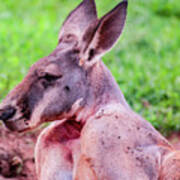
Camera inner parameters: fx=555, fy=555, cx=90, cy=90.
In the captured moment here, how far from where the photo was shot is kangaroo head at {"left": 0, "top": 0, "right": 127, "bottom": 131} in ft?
10.0

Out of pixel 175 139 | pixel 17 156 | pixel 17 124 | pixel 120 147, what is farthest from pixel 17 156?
pixel 175 139

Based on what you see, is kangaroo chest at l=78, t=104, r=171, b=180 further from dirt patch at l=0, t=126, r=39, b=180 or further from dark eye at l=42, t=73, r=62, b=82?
dirt patch at l=0, t=126, r=39, b=180

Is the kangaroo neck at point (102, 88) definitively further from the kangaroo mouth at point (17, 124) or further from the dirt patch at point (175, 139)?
the dirt patch at point (175, 139)

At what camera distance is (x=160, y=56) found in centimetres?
688

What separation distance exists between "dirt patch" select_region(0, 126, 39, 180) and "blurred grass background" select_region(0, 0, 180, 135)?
2.07 ft

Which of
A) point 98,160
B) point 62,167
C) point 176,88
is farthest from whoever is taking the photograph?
point 176,88

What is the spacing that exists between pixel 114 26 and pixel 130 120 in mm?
560

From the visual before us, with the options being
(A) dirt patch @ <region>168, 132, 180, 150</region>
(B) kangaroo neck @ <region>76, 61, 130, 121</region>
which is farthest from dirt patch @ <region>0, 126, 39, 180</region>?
(A) dirt patch @ <region>168, 132, 180, 150</region>

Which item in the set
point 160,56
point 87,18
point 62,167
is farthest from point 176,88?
point 62,167

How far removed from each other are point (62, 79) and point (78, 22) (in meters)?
0.54

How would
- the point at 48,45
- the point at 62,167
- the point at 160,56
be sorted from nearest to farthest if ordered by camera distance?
the point at 62,167, the point at 48,45, the point at 160,56

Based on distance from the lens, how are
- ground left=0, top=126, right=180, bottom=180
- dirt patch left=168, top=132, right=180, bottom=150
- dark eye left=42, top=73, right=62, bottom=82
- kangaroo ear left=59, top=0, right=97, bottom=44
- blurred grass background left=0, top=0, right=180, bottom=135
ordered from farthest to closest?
blurred grass background left=0, top=0, right=180, bottom=135, dirt patch left=168, top=132, right=180, bottom=150, ground left=0, top=126, right=180, bottom=180, kangaroo ear left=59, top=0, right=97, bottom=44, dark eye left=42, top=73, right=62, bottom=82

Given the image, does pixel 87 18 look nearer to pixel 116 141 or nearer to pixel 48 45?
pixel 116 141

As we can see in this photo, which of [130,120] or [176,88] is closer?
[130,120]
